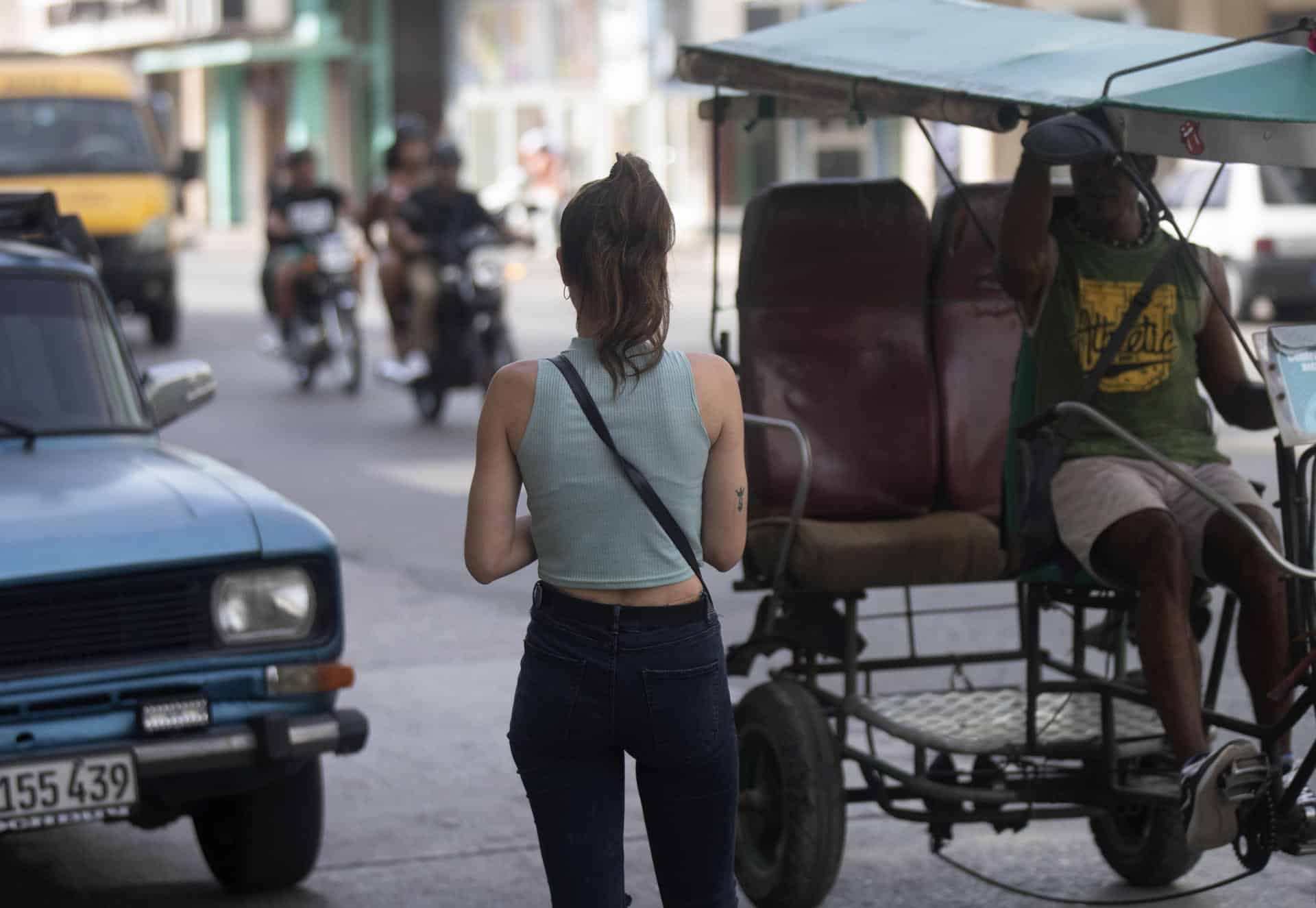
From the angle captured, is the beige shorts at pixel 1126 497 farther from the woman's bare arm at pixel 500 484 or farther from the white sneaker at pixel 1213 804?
the woman's bare arm at pixel 500 484

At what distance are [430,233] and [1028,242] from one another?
10584mm

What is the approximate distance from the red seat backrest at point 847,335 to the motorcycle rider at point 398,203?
32.2 feet

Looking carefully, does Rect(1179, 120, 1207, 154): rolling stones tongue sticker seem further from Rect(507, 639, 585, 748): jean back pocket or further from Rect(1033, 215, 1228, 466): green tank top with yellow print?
Rect(507, 639, 585, 748): jean back pocket

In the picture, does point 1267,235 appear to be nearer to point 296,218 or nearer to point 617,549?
point 296,218

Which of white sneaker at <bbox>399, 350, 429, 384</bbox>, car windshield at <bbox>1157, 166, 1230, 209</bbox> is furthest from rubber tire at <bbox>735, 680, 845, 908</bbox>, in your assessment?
car windshield at <bbox>1157, 166, 1230, 209</bbox>

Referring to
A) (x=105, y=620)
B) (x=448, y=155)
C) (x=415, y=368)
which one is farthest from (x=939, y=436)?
(x=415, y=368)

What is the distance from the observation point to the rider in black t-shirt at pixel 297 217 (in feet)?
59.3

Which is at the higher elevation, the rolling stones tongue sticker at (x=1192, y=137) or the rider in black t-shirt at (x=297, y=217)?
the rolling stones tongue sticker at (x=1192, y=137)

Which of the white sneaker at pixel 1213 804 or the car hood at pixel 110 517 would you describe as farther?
the car hood at pixel 110 517

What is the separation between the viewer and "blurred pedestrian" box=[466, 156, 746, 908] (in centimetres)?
340

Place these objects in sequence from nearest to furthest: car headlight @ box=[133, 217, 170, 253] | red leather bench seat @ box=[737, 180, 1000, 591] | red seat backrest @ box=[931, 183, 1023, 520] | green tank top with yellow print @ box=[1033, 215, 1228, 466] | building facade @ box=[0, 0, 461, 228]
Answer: green tank top with yellow print @ box=[1033, 215, 1228, 466]
red leather bench seat @ box=[737, 180, 1000, 591]
red seat backrest @ box=[931, 183, 1023, 520]
car headlight @ box=[133, 217, 170, 253]
building facade @ box=[0, 0, 461, 228]

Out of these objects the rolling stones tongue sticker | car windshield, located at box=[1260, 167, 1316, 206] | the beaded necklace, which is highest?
the rolling stones tongue sticker

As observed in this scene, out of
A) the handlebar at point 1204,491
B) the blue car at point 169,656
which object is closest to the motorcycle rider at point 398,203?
the blue car at point 169,656

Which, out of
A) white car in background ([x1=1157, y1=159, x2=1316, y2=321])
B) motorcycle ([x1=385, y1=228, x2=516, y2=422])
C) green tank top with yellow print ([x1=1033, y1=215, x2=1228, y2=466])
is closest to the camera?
green tank top with yellow print ([x1=1033, y1=215, x2=1228, y2=466])
